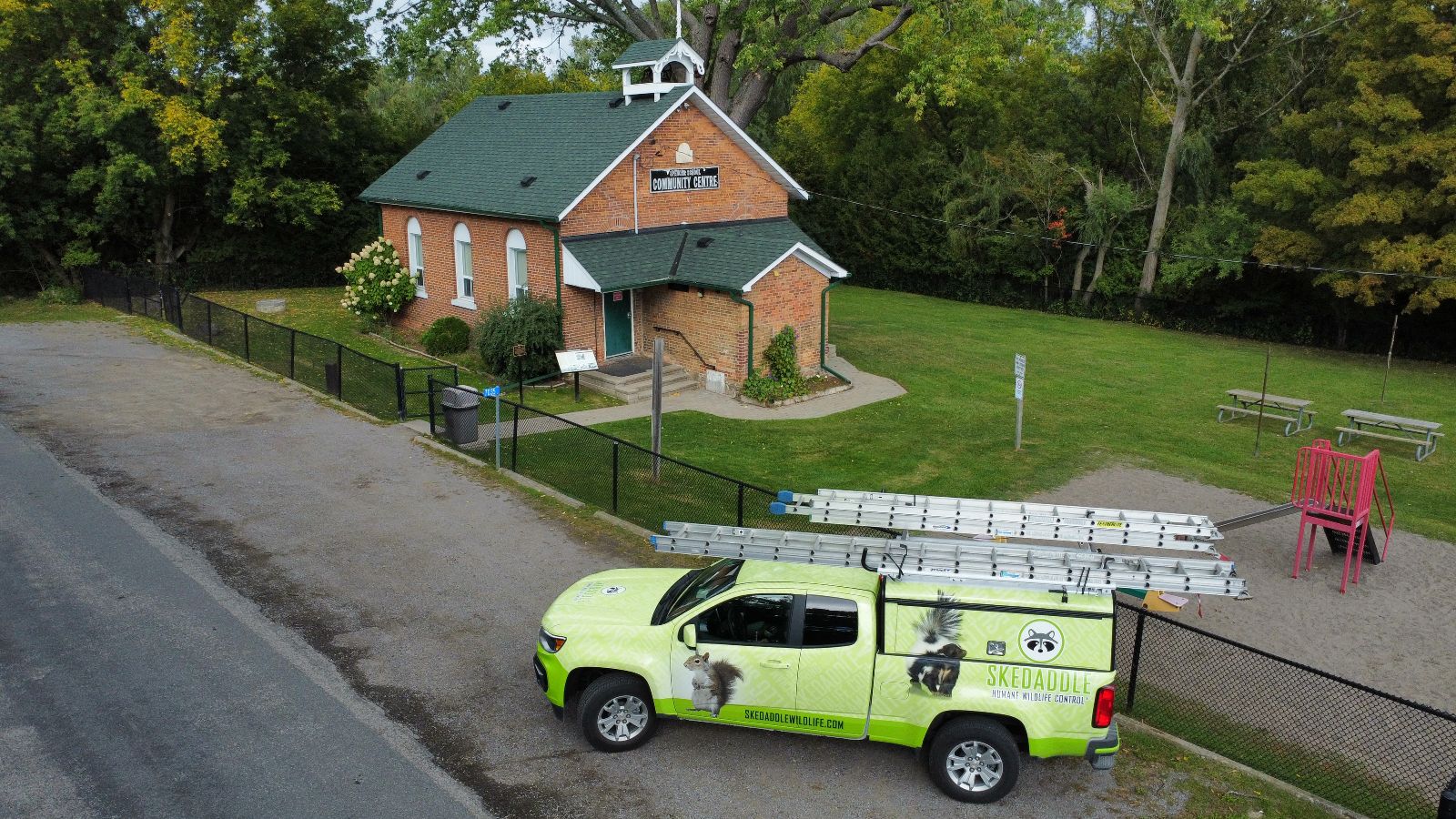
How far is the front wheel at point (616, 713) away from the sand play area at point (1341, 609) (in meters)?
7.35

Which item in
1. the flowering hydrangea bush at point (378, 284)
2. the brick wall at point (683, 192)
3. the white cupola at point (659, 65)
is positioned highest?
the white cupola at point (659, 65)

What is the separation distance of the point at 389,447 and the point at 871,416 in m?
9.79

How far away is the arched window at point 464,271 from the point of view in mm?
26969

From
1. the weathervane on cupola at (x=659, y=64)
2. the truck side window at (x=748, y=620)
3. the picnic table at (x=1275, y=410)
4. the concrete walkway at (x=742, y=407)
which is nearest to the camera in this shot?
the truck side window at (x=748, y=620)

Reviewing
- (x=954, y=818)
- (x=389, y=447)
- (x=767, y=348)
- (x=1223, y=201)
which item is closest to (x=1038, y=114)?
(x=1223, y=201)

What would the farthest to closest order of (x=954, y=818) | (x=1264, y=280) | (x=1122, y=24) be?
(x=1122, y=24)
(x=1264, y=280)
(x=954, y=818)

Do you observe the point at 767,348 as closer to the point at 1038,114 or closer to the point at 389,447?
the point at 389,447

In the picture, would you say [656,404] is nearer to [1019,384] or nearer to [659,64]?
[1019,384]

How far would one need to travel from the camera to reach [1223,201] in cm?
3534

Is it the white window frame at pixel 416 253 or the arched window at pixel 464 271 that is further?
the white window frame at pixel 416 253

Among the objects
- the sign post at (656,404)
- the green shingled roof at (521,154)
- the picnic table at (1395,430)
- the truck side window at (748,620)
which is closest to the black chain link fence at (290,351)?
the green shingled roof at (521,154)

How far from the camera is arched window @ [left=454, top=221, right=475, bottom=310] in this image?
88.5 ft

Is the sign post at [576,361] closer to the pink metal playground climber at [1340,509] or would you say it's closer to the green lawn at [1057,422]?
the green lawn at [1057,422]

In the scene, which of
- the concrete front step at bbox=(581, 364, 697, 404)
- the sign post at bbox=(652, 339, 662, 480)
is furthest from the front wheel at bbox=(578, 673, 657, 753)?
the concrete front step at bbox=(581, 364, 697, 404)
